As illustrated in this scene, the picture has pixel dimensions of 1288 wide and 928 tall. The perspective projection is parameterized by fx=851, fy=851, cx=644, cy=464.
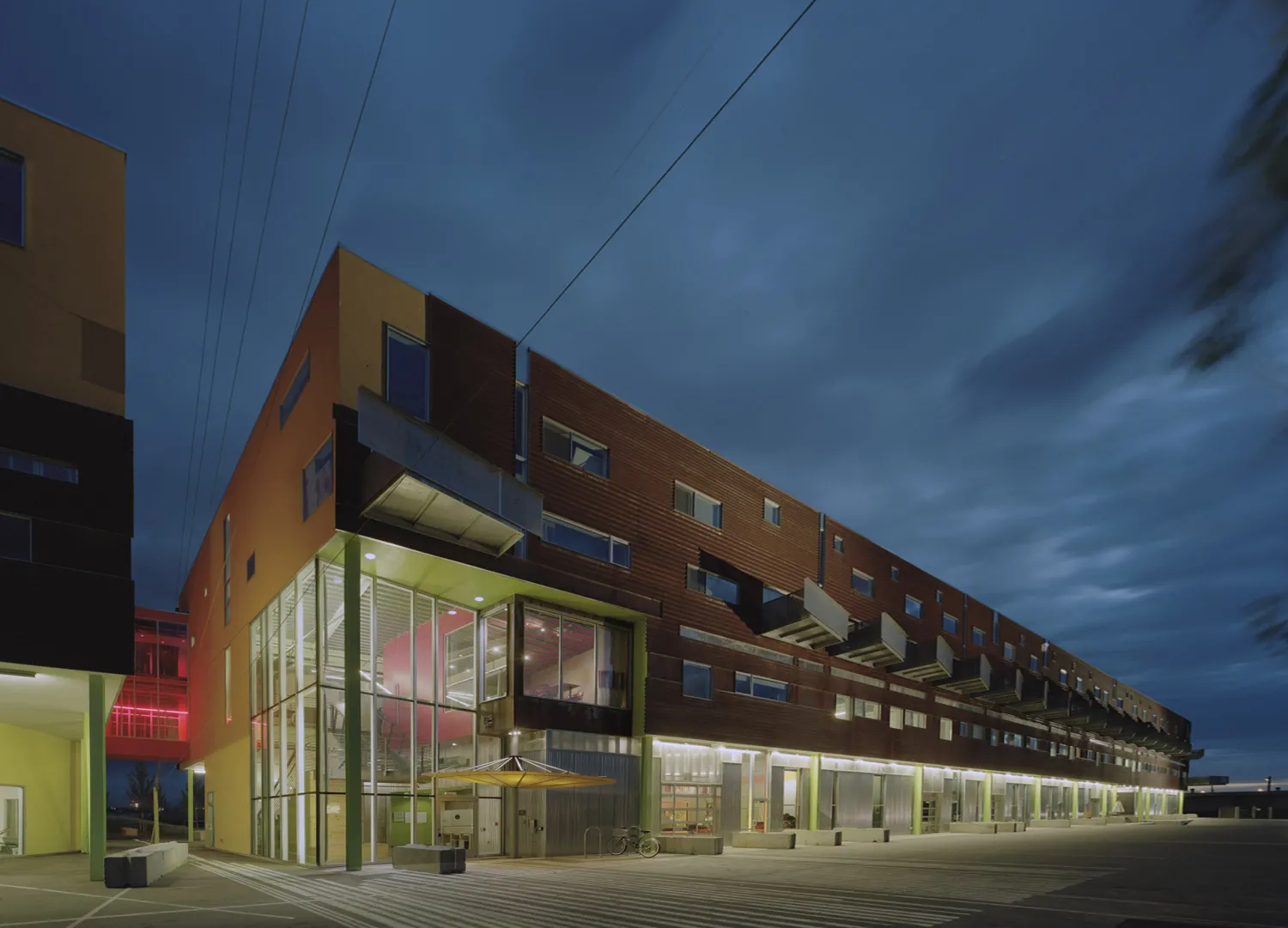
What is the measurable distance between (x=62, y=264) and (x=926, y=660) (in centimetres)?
3832

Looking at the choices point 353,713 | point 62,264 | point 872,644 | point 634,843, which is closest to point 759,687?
point 872,644

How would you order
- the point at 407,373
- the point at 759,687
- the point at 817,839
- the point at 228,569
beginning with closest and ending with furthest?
the point at 407,373
the point at 817,839
the point at 759,687
the point at 228,569

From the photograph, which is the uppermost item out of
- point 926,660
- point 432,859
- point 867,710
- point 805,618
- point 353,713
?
point 805,618

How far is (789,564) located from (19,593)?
87.4ft

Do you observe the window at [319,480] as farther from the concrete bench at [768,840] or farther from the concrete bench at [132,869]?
the concrete bench at [768,840]

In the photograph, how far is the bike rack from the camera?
967 inches

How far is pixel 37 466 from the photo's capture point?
18109mm

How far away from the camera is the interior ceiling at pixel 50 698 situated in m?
19.2

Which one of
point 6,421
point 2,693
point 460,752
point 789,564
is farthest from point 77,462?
point 789,564

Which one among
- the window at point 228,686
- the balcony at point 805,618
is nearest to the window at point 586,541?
the balcony at point 805,618

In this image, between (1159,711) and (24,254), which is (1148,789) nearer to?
(1159,711)

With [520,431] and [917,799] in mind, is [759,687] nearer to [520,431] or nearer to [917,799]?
[520,431]

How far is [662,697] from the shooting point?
27.7 metres

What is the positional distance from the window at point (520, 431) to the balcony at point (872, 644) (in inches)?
764
